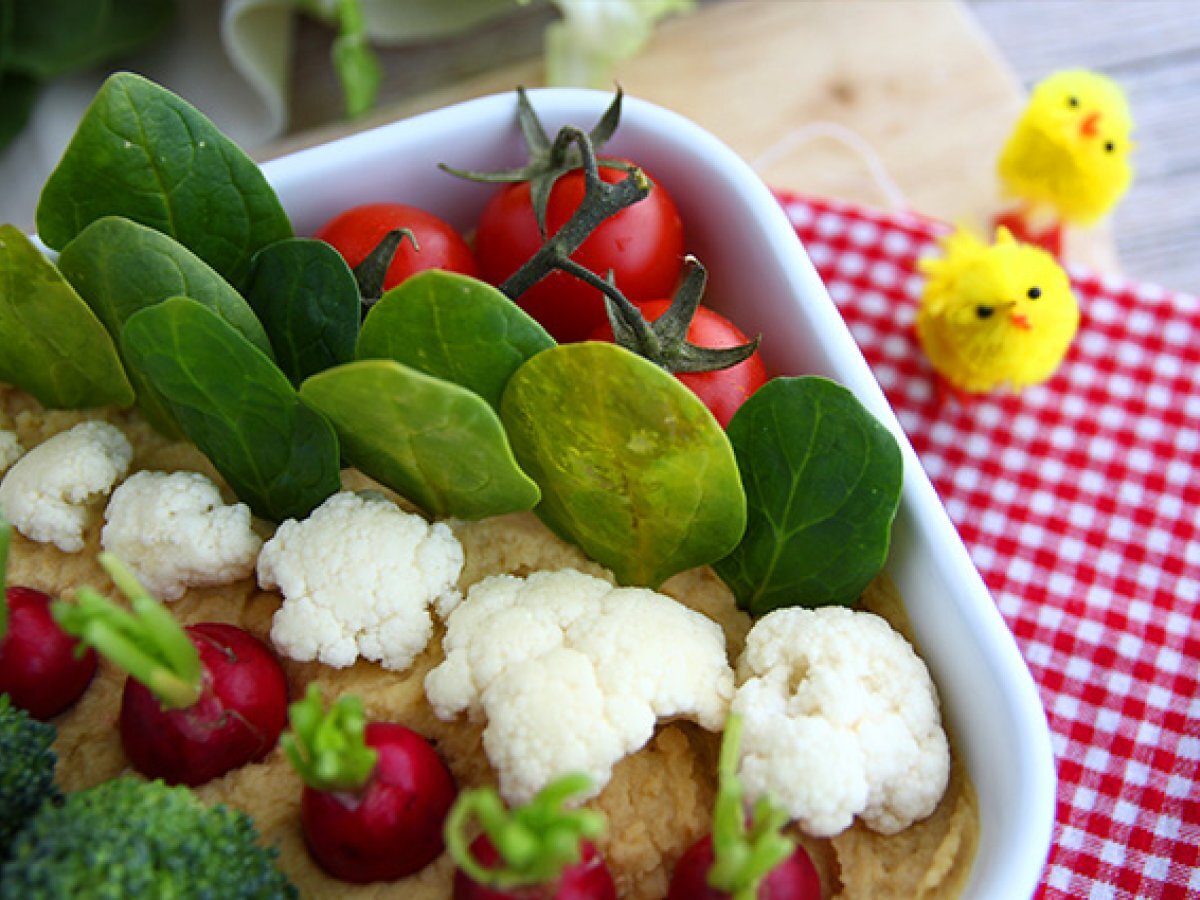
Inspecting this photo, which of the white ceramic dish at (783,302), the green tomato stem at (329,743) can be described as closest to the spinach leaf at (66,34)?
the white ceramic dish at (783,302)

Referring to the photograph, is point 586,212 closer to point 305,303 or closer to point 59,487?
point 305,303

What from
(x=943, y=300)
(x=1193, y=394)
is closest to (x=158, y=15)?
(x=943, y=300)

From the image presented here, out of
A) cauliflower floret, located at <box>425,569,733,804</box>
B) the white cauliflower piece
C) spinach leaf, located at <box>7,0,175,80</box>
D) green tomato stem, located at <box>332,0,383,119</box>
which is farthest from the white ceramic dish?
spinach leaf, located at <box>7,0,175,80</box>

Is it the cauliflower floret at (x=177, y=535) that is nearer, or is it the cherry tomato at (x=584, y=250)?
the cauliflower floret at (x=177, y=535)

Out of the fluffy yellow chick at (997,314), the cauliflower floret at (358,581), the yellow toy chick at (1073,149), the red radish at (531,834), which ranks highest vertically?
the red radish at (531,834)

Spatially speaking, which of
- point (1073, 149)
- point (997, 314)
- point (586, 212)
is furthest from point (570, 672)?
point (1073, 149)

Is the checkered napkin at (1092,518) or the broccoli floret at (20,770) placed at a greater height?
the broccoli floret at (20,770)

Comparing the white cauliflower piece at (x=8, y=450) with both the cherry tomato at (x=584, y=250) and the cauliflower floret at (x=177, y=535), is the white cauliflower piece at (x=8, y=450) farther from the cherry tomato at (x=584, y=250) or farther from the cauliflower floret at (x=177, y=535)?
the cherry tomato at (x=584, y=250)
